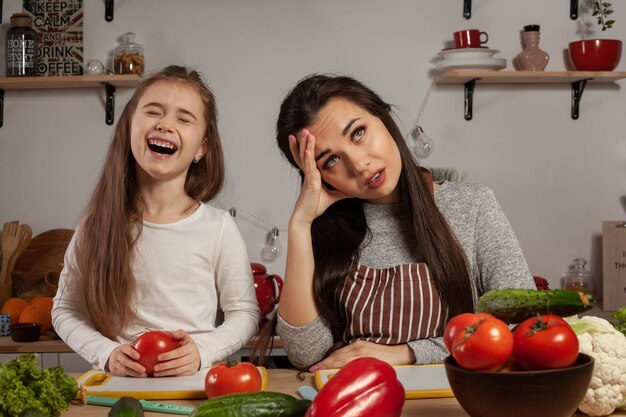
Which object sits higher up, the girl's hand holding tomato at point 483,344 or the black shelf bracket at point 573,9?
the black shelf bracket at point 573,9

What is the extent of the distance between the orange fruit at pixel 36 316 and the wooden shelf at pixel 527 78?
5.39ft

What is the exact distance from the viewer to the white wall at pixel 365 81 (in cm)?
313

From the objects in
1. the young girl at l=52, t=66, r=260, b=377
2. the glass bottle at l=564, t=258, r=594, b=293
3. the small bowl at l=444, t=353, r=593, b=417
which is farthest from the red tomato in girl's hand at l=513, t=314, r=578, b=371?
the glass bottle at l=564, t=258, r=594, b=293

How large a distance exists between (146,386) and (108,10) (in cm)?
218

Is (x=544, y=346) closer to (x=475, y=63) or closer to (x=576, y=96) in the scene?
(x=475, y=63)

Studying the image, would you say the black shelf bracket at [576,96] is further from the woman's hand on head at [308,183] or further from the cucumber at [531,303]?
the cucumber at [531,303]

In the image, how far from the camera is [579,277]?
309 centimetres

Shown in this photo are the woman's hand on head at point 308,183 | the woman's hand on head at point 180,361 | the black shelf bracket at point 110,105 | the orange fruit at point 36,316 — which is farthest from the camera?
the black shelf bracket at point 110,105

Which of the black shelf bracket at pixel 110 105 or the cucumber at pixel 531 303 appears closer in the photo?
the cucumber at pixel 531 303

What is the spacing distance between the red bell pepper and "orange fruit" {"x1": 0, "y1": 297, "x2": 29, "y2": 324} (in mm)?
2039

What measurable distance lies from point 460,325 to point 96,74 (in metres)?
2.41

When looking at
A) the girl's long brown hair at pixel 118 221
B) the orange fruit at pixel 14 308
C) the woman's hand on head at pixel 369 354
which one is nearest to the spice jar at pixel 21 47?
the orange fruit at pixel 14 308

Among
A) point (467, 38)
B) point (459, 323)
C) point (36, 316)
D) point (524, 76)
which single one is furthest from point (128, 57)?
point (459, 323)

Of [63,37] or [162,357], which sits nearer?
[162,357]
